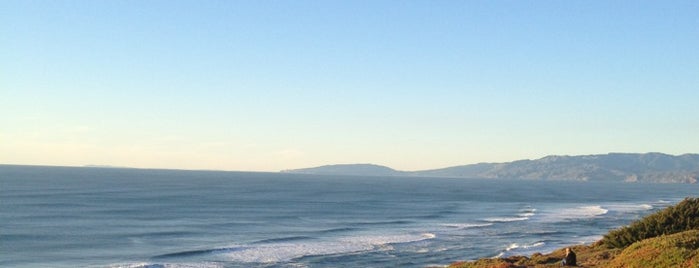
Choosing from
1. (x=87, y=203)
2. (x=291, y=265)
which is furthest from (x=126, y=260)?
(x=87, y=203)

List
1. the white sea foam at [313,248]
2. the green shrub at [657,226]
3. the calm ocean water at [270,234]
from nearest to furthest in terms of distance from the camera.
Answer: the green shrub at [657,226] < the calm ocean water at [270,234] < the white sea foam at [313,248]

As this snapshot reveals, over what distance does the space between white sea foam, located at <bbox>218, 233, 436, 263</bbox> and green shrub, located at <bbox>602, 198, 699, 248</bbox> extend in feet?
68.7

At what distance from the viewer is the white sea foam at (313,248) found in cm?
4722

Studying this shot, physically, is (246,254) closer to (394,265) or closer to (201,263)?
(201,263)

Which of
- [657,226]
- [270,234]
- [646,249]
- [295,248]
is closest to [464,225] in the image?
[270,234]

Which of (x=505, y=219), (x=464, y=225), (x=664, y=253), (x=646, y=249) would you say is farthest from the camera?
(x=505, y=219)

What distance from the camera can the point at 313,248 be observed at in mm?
51812

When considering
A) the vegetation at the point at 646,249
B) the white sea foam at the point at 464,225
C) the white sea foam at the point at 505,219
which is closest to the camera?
the vegetation at the point at 646,249

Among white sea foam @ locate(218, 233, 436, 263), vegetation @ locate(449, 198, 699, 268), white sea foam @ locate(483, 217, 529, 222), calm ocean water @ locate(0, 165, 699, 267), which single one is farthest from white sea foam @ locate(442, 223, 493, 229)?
vegetation @ locate(449, 198, 699, 268)

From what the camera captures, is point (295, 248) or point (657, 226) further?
point (295, 248)

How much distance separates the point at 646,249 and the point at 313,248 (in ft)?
111

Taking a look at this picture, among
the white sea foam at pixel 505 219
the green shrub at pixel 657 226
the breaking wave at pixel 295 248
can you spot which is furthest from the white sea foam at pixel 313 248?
the white sea foam at pixel 505 219

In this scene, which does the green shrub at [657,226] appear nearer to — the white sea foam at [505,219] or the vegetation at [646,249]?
the vegetation at [646,249]

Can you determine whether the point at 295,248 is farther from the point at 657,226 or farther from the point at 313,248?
the point at 657,226
